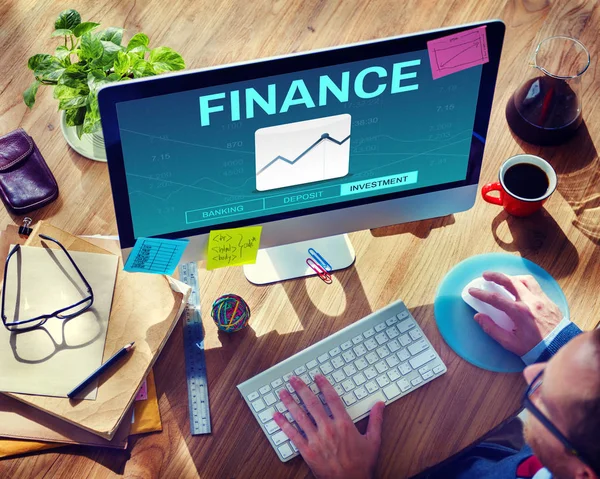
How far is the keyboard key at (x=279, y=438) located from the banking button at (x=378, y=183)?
0.42 meters

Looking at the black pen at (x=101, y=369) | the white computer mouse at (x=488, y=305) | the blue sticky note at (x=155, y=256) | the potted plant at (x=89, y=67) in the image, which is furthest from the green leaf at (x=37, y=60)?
the white computer mouse at (x=488, y=305)

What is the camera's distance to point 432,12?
1.61 meters

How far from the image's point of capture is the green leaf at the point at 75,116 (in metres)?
1.24

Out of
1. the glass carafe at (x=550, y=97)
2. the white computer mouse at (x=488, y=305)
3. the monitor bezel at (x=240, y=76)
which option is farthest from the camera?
the glass carafe at (x=550, y=97)

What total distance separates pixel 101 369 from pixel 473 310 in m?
0.68

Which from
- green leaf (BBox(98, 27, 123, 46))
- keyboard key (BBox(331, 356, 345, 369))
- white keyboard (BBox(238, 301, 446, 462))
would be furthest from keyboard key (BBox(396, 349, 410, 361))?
green leaf (BBox(98, 27, 123, 46))

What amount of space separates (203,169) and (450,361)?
568 mm

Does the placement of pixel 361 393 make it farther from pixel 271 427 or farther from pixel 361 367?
pixel 271 427

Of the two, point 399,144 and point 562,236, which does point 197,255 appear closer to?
point 399,144

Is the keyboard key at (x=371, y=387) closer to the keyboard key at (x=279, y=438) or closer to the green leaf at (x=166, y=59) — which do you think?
the keyboard key at (x=279, y=438)

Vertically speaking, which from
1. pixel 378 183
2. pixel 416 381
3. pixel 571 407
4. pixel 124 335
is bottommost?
pixel 416 381

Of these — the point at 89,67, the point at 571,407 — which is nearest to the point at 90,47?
the point at 89,67

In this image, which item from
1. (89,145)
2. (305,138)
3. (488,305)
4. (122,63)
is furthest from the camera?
(89,145)

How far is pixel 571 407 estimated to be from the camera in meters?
1.05
